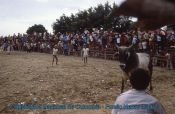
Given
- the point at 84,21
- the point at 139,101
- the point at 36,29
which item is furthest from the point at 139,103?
the point at 36,29

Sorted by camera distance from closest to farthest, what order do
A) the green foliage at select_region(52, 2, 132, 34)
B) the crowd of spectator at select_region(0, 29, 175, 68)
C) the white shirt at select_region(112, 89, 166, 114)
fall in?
1. the white shirt at select_region(112, 89, 166, 114)
2. the crowd of spectator at select_region(0, 29, 175, 68)
3. the green foliage at select_region(52, 2, 132, 34)

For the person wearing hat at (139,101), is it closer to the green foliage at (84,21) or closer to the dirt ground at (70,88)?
the dirt ground at (70,88)

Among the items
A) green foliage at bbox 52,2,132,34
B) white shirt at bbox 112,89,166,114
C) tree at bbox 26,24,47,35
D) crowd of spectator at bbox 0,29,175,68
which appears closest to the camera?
white shirt at bbox 112,89,166,114

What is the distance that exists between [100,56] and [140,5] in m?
23.7

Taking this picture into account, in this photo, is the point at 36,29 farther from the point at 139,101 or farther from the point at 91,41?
the point at 139,101

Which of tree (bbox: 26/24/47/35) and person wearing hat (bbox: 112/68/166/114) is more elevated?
tree (bbox: 26/24/47/35)

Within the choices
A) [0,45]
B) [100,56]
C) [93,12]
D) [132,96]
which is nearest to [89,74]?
[100,56]

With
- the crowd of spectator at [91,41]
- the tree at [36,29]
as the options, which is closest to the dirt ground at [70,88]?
the crowd of spectator at [91,41]

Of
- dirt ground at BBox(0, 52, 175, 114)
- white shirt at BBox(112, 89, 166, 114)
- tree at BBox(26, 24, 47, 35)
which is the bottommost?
dirt ground at BBox(0, 52, 175, 114)

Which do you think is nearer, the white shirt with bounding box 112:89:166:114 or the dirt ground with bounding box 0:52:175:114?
the white shirt with bounding box 112:89:166:114

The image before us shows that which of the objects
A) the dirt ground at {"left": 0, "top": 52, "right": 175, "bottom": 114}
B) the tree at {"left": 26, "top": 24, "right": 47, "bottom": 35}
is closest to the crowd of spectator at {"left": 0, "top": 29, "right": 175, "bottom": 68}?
the dirt ground at {"left": 0, "top": 52, "right": 175, "bottom": 114}

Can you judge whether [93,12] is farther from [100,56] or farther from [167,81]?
[167,81]

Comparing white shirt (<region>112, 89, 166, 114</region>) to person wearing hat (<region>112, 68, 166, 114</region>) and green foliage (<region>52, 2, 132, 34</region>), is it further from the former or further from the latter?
green foliage (<region>52, 2, 132, 34</region>)

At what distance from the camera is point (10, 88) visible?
41.7ft
